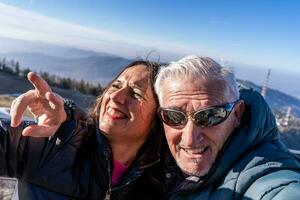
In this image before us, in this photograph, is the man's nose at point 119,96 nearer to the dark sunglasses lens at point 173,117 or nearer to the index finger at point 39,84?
the dark sunglasses lens at point 173,117

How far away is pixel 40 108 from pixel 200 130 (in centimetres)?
79

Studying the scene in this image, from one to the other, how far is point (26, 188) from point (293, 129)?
235 ft

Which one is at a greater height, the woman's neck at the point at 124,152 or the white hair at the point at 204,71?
the white hair at the point at 204,71

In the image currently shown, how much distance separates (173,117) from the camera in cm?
211

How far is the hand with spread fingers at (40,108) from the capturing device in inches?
73.4

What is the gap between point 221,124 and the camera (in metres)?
2.03

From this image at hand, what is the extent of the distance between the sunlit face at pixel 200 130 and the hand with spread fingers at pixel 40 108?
23.5 inches

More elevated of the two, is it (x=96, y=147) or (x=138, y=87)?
(x=138, y=87)

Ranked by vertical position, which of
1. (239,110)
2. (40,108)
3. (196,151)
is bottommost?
(196,151)

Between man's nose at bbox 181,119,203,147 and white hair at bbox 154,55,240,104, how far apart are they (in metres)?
0.21

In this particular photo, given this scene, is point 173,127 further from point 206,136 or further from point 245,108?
point 245,108

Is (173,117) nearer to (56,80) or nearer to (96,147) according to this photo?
(96,147)

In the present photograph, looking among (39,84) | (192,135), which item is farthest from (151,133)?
(39,84)

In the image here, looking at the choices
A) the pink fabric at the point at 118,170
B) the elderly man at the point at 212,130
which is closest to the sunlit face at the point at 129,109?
the pink fabric at the point at 118,170
